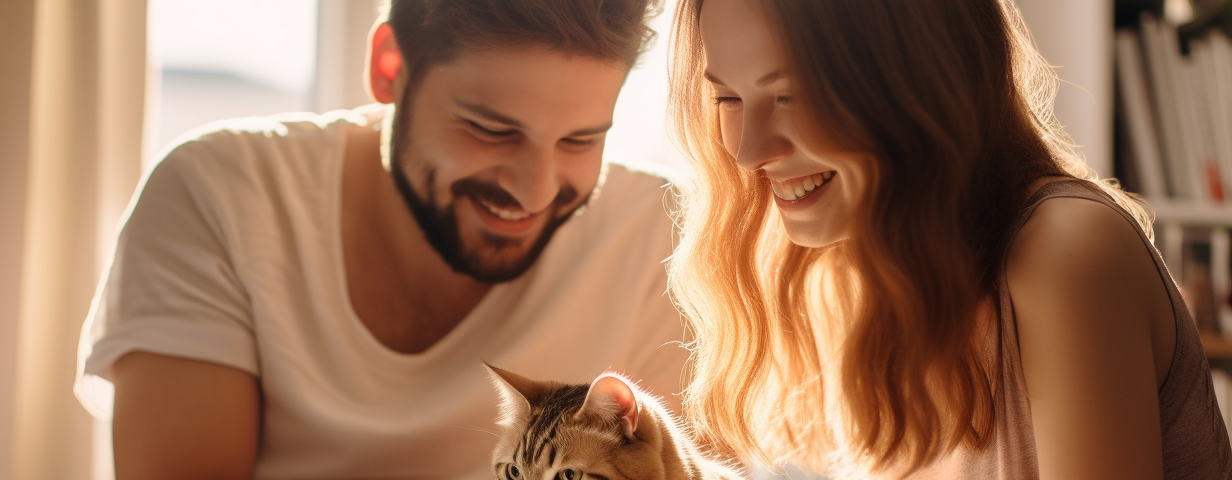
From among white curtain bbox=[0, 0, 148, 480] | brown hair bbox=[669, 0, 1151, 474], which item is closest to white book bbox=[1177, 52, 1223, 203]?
brown hair bbox=[669, 0, 1151, 474]

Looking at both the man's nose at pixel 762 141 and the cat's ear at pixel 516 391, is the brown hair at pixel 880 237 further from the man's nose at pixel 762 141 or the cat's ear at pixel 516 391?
the cat's ear at pixel 516 391

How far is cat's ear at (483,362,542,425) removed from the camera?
2.64 ft

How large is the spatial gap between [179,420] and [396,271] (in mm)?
→ 319

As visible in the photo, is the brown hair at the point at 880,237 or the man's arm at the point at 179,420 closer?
the brown hair at the point at 880,237

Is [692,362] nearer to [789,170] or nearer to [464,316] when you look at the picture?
[464,316]

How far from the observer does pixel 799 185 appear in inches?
28.2

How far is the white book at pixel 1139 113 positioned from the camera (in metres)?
1.44

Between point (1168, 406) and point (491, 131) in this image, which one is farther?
point (491, 131)

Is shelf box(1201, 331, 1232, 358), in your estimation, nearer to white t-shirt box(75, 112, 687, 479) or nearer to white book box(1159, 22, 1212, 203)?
white book box(1159, 22, 1212, 203)

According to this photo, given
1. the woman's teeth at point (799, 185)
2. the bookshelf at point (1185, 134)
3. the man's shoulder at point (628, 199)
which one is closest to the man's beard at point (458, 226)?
the man's shoulder at point (628, 199)

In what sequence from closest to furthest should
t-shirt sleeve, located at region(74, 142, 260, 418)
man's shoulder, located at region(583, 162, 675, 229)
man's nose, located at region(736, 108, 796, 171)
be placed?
1. man's nose, located at region(736, 108, 796, 171)
2. t-shirt sleeve, located at region(74, 142, 260, 418)
3. man's shoulder, located at region(583, 162, 675, 229)

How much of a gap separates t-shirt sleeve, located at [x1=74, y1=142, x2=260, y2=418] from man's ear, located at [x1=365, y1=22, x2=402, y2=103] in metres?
0.25

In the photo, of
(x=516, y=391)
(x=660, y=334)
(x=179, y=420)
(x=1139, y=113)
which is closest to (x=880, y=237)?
(x=516, y=391)

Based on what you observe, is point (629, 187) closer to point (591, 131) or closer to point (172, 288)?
point (591, 131)
